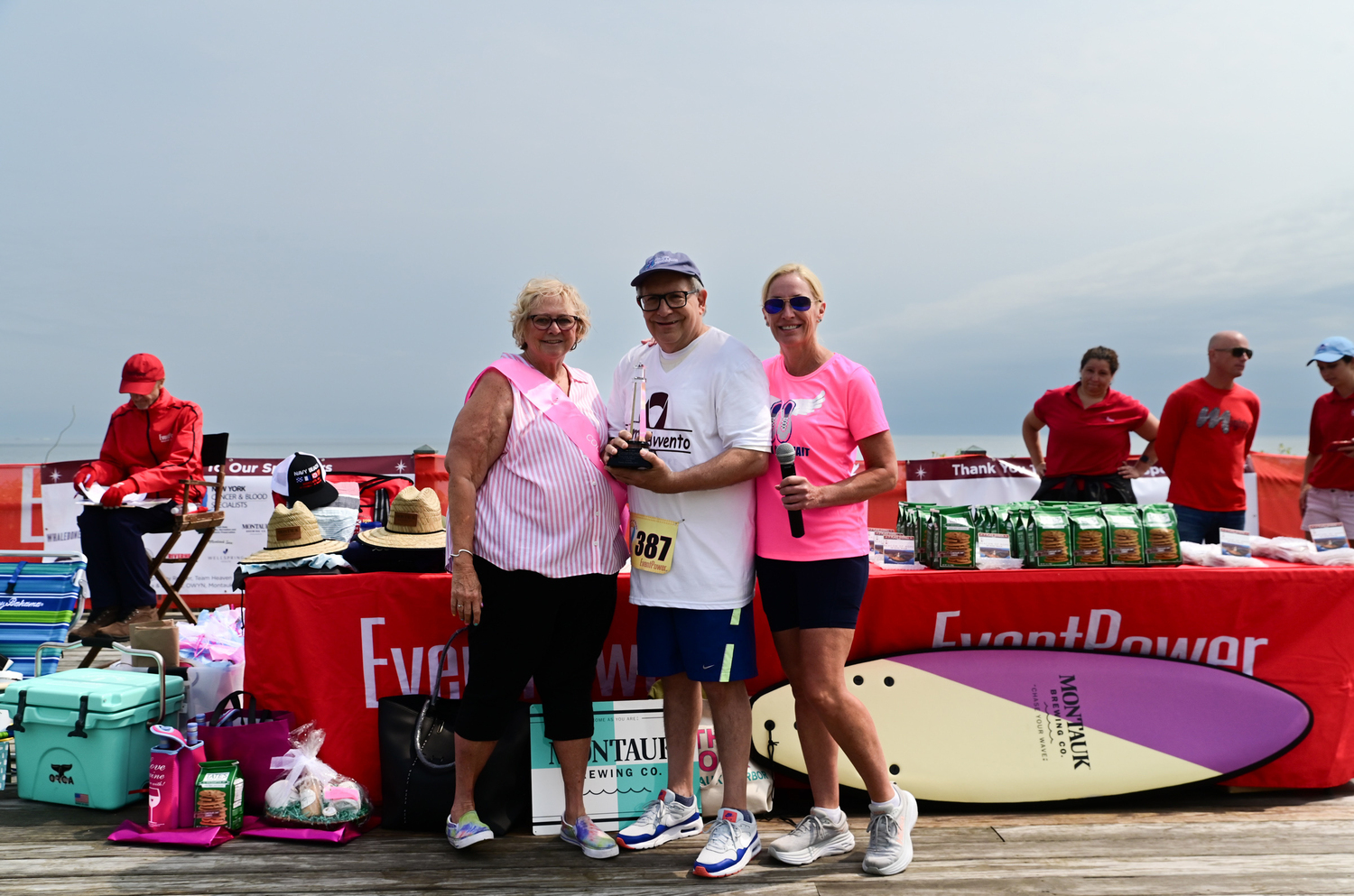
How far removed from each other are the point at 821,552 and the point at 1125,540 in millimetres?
1497

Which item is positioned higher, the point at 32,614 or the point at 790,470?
the point at 790,470

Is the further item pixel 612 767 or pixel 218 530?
pixel 218 530

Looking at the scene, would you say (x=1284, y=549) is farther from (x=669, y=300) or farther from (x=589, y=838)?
(x=589, y=838)

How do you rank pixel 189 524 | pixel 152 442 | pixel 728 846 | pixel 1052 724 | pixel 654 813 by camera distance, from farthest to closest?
pixel 189 524, pixel 152 442, pixel 1052 724, pixel 654 813, pixel 728 846

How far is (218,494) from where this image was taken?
577 centimetres

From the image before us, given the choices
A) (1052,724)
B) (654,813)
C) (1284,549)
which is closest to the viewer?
(654,813)

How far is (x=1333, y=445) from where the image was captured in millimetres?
4863

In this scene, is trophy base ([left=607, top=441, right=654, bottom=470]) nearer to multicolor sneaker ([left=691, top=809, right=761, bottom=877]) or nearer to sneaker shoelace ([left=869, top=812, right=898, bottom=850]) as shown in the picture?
multicolor sneaker ([left=691, top=809, right=761, bottom=877])

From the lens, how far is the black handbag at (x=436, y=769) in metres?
3.03

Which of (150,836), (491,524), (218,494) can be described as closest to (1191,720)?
(491,524)

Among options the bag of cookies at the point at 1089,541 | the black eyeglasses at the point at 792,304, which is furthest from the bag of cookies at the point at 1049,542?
the black eyeglasses at the point at 792,304

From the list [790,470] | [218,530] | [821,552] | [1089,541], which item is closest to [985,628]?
[1089,541]

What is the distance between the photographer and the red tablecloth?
329cm

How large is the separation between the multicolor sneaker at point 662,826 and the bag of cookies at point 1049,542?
1618 mm
